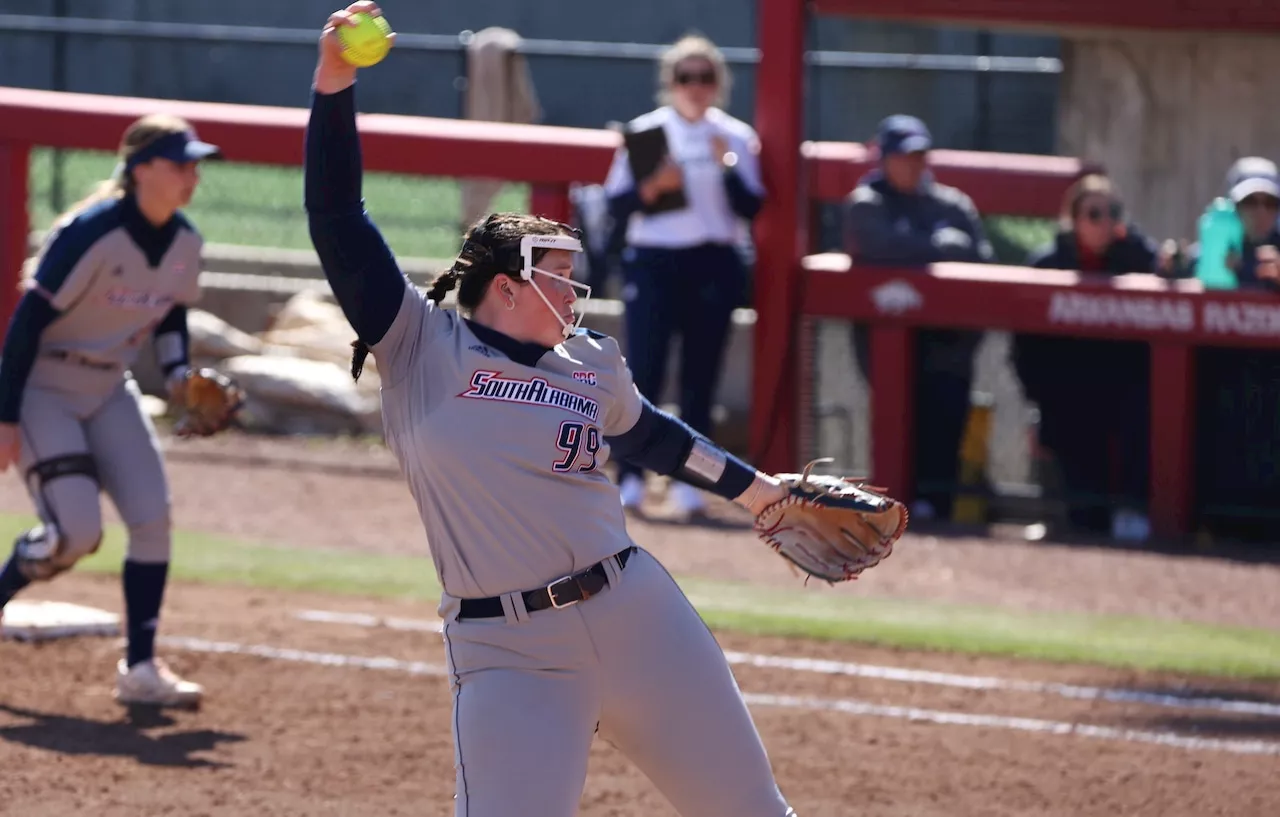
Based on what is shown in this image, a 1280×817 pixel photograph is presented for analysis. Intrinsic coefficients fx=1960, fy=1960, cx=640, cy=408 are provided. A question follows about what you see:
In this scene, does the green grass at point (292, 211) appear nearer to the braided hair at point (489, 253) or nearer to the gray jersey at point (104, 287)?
the gray jersey at point (104, 287)

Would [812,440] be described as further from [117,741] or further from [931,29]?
[931,29]

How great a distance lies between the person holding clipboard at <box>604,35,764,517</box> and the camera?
35.0 ft

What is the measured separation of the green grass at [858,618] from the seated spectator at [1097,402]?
1866 mm

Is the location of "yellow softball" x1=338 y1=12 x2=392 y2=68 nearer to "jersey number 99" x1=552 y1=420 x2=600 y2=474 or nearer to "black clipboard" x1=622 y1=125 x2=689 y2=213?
"jersey number 99" x1=552 y1=420 x2=600 y2=474

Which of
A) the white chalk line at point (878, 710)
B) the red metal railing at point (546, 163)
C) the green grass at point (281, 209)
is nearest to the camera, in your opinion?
the white chalk line at point (878, 710)

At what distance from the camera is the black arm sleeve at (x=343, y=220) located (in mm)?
4133

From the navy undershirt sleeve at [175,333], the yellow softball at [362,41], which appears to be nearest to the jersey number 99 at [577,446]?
the yellow softball at [362,41]

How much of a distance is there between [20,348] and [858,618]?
13.2 feet

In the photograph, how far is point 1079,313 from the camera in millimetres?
10664

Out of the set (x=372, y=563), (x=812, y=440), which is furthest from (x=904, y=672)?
(x=812, y=440)

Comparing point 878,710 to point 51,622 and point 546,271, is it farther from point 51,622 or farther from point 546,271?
point 546,271

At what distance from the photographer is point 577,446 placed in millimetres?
4293

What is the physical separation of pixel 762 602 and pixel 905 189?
3.00m

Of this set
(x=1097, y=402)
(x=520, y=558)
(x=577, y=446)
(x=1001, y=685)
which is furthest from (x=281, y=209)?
(x=520, y=558)
